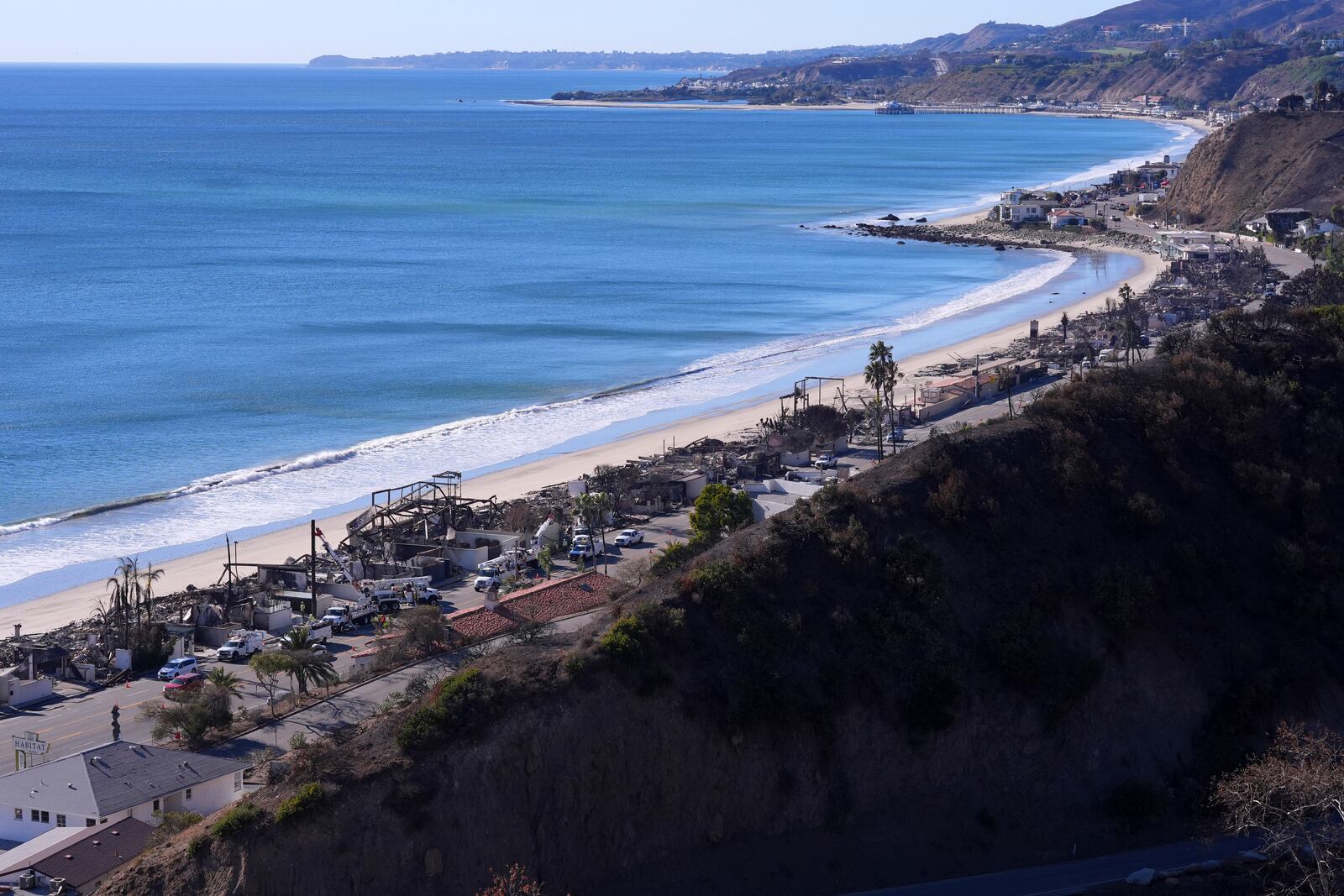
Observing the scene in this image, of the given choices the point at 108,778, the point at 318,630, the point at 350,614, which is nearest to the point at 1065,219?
the point at 350,614

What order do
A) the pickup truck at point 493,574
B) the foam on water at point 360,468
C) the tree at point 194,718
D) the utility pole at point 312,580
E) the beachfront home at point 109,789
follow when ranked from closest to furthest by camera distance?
the beachfront home at point 109,789 → the tree at point 194,718 → the utility pole at point 312,580 → the pickup truck at point 493,574 → the foam on water at point 360,468

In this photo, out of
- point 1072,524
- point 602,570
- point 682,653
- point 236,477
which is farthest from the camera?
point 236,477

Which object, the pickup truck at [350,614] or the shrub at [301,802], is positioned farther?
the pickup truck at [350,614]

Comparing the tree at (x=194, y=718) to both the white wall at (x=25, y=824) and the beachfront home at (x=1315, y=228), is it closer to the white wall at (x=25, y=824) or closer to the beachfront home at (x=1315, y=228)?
the white wall at (x=25, y=824)

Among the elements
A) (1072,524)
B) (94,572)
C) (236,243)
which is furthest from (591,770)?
(236,243)

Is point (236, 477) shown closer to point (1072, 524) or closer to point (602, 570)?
point (602, 570)

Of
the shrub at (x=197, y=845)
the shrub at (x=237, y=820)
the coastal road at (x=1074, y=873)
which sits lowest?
the coastal road at (x=1074, y=873)

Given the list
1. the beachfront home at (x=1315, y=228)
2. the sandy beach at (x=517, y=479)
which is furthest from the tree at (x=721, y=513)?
the beachfront home at (x=1315, y=228)
